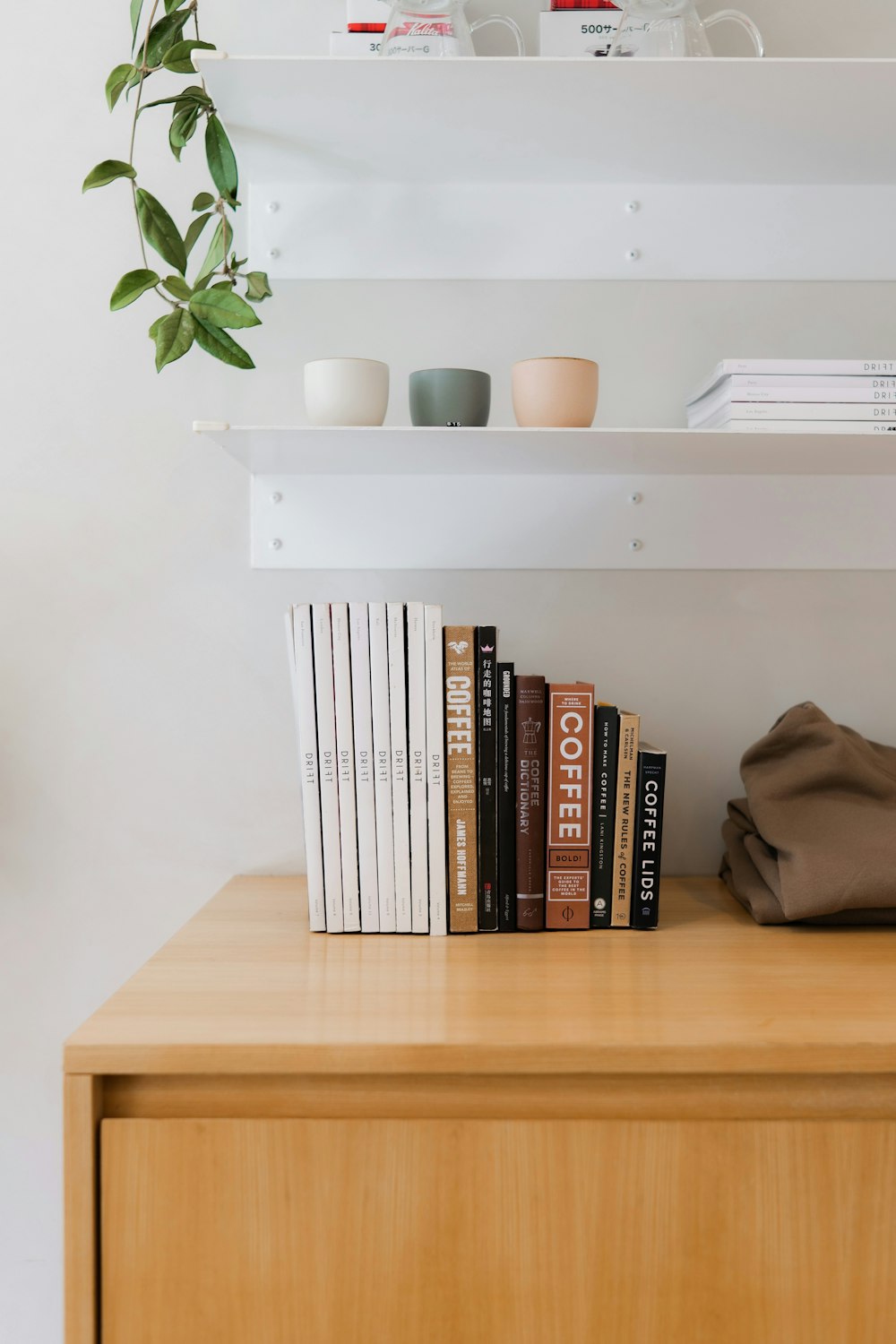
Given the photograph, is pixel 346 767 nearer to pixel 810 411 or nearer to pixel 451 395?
pixel 451 395

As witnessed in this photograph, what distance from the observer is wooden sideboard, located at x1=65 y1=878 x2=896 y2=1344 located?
2.35ft

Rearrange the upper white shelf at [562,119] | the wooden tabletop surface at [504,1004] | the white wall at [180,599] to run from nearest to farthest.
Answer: the wooden tabletop surface at [504,1004] < the upper white shelf at [562,119] < the white wall at [180,599]

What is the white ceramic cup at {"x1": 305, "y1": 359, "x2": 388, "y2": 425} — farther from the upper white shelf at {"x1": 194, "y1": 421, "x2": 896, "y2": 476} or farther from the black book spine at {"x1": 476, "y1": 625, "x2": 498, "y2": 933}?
the black book spine at {"x1": 476, "y1": 625, "x2": 498, "y2": 933}

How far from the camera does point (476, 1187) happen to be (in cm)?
72

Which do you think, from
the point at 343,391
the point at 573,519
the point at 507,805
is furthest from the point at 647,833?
the point at 343,391

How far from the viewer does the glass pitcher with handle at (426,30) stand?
3.35 feet

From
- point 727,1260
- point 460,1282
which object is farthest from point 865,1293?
point 460,1282

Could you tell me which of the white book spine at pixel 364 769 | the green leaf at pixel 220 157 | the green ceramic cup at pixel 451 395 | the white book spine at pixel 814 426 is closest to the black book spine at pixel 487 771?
the white book spine at pixel 364 769

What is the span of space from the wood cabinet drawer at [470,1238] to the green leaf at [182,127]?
3.03 ft

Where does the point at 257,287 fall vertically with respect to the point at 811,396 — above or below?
above

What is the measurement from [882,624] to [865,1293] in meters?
0.75

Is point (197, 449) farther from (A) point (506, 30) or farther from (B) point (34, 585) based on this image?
(A) point (506, 30)

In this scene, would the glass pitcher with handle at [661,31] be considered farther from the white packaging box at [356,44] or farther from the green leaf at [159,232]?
the green leaf at [159,232]

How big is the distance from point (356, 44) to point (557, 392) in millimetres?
444
